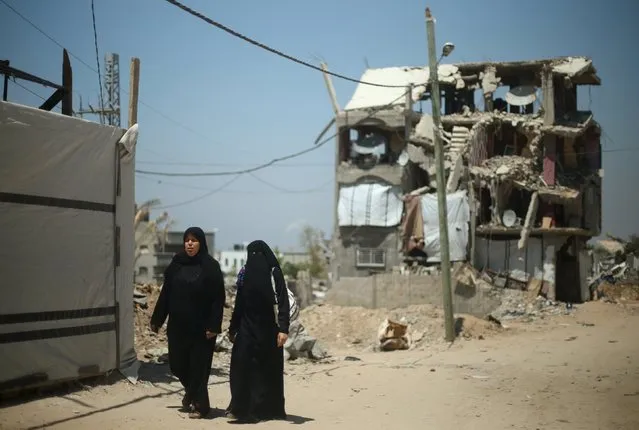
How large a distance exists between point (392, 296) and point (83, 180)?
18.7m

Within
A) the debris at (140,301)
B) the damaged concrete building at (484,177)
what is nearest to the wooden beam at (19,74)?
the debris at (140,301)

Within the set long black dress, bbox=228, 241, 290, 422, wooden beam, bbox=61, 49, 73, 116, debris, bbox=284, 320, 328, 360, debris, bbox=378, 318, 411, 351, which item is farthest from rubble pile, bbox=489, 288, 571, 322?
wooden beam, bbox=61, 49, 73, 116

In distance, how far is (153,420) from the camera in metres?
5.97

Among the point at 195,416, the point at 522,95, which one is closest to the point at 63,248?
the point at 195,416

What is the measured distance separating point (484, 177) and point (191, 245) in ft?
73.1

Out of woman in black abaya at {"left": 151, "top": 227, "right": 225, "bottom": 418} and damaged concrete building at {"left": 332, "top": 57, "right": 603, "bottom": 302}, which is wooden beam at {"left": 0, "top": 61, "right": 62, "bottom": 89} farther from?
damaged concrete building at {"left": 332, "top": 57, "right": 603, "bottom": 302}

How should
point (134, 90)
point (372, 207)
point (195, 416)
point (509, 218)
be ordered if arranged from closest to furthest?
point (195, 416)
point (134, 90)
point (509, 218)
point (372, 207)

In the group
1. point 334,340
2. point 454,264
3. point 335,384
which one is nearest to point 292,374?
point 335,384

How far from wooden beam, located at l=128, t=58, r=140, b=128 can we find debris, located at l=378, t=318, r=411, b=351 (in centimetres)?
949

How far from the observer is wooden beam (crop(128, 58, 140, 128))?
938 cm

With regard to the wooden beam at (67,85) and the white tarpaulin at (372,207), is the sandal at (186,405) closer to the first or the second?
the wooden beam at (67,85)

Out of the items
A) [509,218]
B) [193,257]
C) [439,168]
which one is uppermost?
[439,168]

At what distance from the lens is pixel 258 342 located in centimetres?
625

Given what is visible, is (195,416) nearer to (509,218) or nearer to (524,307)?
(524,307)
